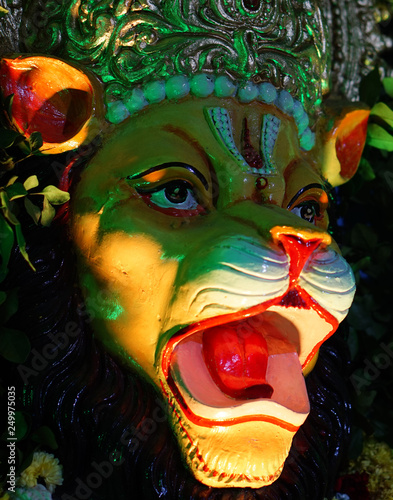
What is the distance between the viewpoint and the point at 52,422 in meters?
1.32

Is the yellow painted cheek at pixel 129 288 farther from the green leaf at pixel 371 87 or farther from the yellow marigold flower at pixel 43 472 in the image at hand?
the green leaf at pixel 371 87

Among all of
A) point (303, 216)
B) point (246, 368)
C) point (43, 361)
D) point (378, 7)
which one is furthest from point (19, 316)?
point (378, 7)

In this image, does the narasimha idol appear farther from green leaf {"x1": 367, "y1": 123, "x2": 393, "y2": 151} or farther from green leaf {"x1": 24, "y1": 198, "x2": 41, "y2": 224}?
green leaf {"x1": 367, "y1": 123, "x2": 393, "y2": 151}

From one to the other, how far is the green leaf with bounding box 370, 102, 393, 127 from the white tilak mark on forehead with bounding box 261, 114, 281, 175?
44cm

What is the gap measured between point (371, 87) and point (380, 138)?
13cm

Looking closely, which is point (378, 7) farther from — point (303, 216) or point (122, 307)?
point (122, 307)

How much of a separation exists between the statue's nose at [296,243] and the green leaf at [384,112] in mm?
630

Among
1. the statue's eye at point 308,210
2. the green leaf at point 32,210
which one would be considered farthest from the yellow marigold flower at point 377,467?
the green leaf at point 32,210

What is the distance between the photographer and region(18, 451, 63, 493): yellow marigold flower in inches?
50.5

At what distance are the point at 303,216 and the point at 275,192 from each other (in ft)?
0.44

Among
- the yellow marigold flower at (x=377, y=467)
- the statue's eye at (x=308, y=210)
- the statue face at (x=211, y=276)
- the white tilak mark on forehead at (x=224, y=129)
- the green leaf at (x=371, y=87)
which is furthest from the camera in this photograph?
the green leaf at (x=371, y=87)

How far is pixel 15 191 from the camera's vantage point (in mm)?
1251

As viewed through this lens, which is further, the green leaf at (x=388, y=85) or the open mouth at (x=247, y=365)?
the green leaf at (x=388, y=85)

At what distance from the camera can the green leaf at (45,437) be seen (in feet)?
4.23
